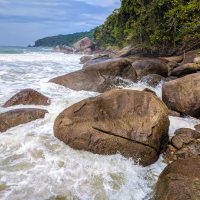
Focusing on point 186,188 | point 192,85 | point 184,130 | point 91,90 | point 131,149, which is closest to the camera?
point 186,188

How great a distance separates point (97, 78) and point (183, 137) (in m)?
6.18

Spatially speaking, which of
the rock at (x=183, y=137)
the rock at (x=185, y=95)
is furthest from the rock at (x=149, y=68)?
the rock at (x=183, y=137)

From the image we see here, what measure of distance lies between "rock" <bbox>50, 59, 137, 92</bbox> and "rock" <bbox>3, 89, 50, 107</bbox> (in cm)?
276

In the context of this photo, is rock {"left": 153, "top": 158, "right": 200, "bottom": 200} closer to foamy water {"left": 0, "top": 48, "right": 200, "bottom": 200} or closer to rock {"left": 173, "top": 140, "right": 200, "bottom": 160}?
foamy water {"left": 0, "top": 48, "right": 200, "bottom": 200}

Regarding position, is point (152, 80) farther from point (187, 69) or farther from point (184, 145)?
point (184, 145)

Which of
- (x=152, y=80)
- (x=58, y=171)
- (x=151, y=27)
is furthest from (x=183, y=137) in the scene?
(x=151, y=27)

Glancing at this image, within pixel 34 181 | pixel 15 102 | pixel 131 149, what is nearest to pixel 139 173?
pixel 131 149

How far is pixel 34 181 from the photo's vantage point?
253 inches

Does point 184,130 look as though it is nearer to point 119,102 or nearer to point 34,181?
point 119,102

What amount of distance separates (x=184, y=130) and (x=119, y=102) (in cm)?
215

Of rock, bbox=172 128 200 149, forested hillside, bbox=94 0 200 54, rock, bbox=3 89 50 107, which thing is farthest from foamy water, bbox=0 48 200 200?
forested hillside, bbox=94 0 200 54

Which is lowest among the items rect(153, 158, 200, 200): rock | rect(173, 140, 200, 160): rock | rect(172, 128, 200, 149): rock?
rect(173, 140, 200, 160): rock

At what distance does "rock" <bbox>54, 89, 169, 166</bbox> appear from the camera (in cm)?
764

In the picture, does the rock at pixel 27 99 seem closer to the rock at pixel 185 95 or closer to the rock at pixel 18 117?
the rock at pixel 18 117
